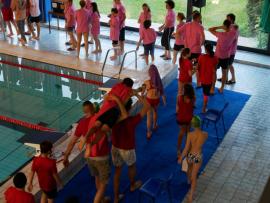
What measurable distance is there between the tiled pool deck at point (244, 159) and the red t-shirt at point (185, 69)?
1.29 meters

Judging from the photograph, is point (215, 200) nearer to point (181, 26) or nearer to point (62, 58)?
point (181, 26)

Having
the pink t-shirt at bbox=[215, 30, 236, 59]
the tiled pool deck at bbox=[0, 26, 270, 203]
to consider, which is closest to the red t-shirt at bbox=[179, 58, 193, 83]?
the tiled pool deck at bbox=[0, 26, 270, 203]

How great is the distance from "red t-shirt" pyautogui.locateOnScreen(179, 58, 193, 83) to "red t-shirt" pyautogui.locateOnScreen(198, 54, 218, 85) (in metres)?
0.22

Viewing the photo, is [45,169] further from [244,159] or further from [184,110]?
[244,159]

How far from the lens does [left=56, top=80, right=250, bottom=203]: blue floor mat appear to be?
620cm

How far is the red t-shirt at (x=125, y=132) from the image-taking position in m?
5.31

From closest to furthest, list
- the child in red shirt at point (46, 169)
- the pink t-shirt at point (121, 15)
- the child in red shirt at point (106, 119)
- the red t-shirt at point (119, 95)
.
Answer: the child in red shirt at point (46, 169) → the child in red shirt at point (106, 119) → the red t-shirt at point (119, 95) → the pink t-shirt at point (121, 15)

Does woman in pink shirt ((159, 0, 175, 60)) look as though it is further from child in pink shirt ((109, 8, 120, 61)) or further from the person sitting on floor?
the person sitting on floor

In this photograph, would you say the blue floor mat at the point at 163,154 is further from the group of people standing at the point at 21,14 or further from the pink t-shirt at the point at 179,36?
the group of people standing at the point at 21,14

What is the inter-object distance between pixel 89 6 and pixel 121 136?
709 cm

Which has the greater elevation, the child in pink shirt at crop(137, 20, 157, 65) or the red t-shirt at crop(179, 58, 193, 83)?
the child in pink shirt at crop(137, 20, 157, 65)

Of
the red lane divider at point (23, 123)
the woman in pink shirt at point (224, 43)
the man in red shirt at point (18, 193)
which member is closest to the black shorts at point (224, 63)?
the woman in pink shirt at point (224, 43)

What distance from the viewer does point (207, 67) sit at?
7973mm

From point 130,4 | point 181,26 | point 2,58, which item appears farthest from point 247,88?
point 2,58
